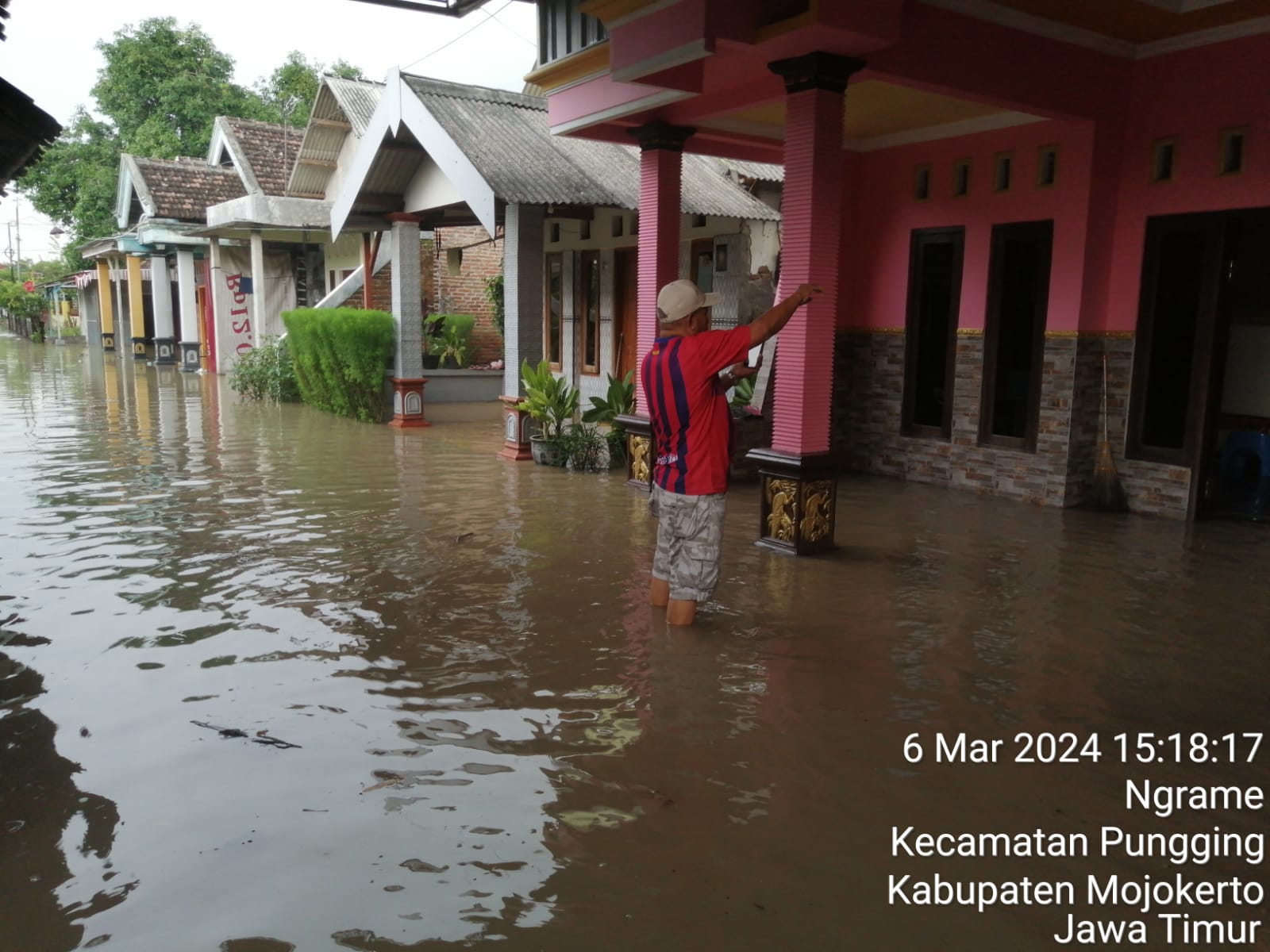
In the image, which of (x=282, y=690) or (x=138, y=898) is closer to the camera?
(x=138, y=898)

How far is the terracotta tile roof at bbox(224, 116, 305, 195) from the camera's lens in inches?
827

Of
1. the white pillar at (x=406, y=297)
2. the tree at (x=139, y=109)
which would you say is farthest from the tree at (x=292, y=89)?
the white pillar at (x=406, y=297)

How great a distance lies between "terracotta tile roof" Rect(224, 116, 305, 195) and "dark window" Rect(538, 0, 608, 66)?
13.7 m

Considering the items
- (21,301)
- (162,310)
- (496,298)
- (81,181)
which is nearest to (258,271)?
(496,298)

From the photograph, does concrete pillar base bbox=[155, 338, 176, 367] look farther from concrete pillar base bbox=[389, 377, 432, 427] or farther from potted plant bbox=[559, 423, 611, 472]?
potted plant bbox=[559, 423, 611, 472]

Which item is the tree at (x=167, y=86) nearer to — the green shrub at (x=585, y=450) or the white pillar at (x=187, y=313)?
the white pillar at (x=187, y=313)

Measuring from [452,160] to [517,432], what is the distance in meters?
3.35

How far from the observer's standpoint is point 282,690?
4387 mm

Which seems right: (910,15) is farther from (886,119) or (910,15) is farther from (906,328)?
(906,328)

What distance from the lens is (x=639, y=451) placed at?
362 inches

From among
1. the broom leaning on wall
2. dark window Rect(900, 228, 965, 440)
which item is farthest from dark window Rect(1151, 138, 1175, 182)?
dark window Rect(900, 228, 965, 440)

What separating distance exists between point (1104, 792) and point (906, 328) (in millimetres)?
6919

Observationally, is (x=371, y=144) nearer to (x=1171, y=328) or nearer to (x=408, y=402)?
(x=408, y=402)

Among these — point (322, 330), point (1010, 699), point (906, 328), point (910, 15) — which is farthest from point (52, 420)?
point (1010, 699)
